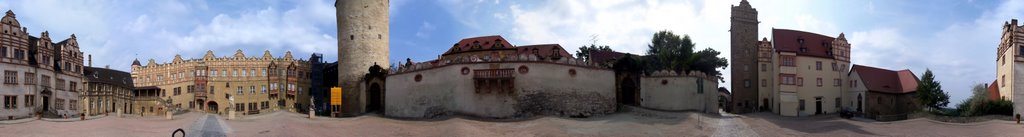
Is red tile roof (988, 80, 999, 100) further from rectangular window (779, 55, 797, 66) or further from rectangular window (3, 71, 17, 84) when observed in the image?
rectangular window (3, 71, 17, 84)

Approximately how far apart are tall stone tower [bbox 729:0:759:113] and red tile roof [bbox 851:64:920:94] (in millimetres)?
7974

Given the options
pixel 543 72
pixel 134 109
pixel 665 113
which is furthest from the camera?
pixel 134 109

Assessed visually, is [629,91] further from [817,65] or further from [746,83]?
[817,65]

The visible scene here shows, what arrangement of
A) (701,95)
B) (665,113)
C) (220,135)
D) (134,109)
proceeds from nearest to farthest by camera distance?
1. (220,135)
2. (665,113)
3. (701,95)
4. (134,109)

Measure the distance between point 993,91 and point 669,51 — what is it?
71.6ft

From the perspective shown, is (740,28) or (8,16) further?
(740,28)

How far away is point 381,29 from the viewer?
224 feet

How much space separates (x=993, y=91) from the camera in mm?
54469

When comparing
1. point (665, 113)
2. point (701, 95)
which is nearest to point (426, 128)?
point (665, 113)

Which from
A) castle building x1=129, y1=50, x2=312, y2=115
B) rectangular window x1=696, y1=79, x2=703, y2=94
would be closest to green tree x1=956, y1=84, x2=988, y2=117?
rectangular window x1=696, y1=79, x2=703, y2=94

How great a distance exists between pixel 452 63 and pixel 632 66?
13.3 meters

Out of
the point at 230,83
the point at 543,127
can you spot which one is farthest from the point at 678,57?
the point at 230,83

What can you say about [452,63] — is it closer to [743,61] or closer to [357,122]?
[357,122]

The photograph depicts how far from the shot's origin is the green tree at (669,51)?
207 ft
